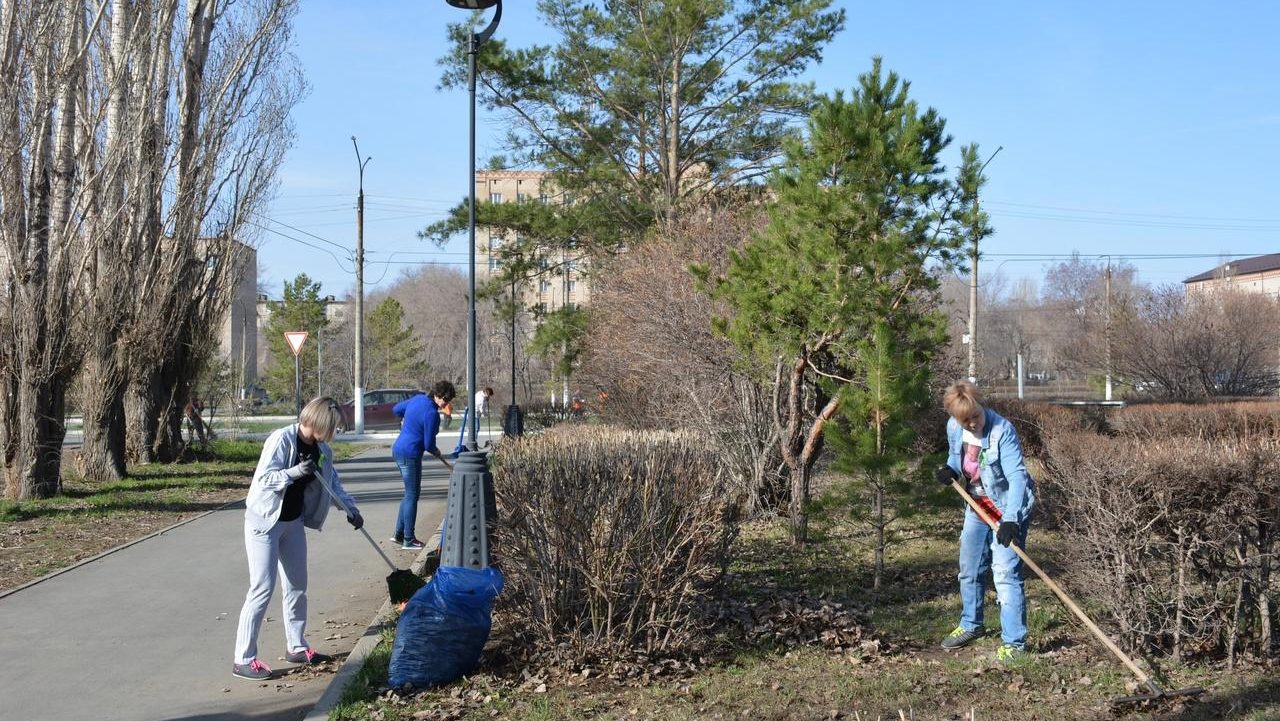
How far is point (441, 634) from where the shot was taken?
5.49 meters

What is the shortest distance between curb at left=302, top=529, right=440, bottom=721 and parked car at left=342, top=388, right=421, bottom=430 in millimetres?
28818

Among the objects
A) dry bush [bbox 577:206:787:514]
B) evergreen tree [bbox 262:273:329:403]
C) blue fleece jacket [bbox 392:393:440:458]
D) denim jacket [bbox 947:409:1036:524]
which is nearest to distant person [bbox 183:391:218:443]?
dry bush [bbox 577:206:787:514]

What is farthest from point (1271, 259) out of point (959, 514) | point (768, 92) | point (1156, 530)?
point (1156, 530)

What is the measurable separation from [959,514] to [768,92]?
43.1ft

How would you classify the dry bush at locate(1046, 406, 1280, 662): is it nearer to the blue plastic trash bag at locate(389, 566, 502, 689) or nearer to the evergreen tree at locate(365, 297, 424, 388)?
the blue plastic trash bag at locate(389, 566, 502, 689)

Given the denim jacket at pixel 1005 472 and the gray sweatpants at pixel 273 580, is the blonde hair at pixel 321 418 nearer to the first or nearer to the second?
the gray sweatpants at pixel 273 580

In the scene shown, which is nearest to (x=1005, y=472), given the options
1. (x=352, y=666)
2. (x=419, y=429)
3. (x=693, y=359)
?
(x=352, y=666)

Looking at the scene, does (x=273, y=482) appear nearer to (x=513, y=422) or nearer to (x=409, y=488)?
(x=409, y=488)

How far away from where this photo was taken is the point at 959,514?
40.5 ft

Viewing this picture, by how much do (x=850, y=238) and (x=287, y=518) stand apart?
4610mm

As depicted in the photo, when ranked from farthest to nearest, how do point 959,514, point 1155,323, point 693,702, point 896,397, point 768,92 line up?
point 1155,323, point 768,92, point 959,514, point 896,397, point 693,702

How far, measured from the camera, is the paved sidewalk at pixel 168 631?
18.2 feet

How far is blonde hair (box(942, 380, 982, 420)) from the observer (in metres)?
6.01

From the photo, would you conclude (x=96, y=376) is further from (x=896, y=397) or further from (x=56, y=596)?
(x=896, y=397)
